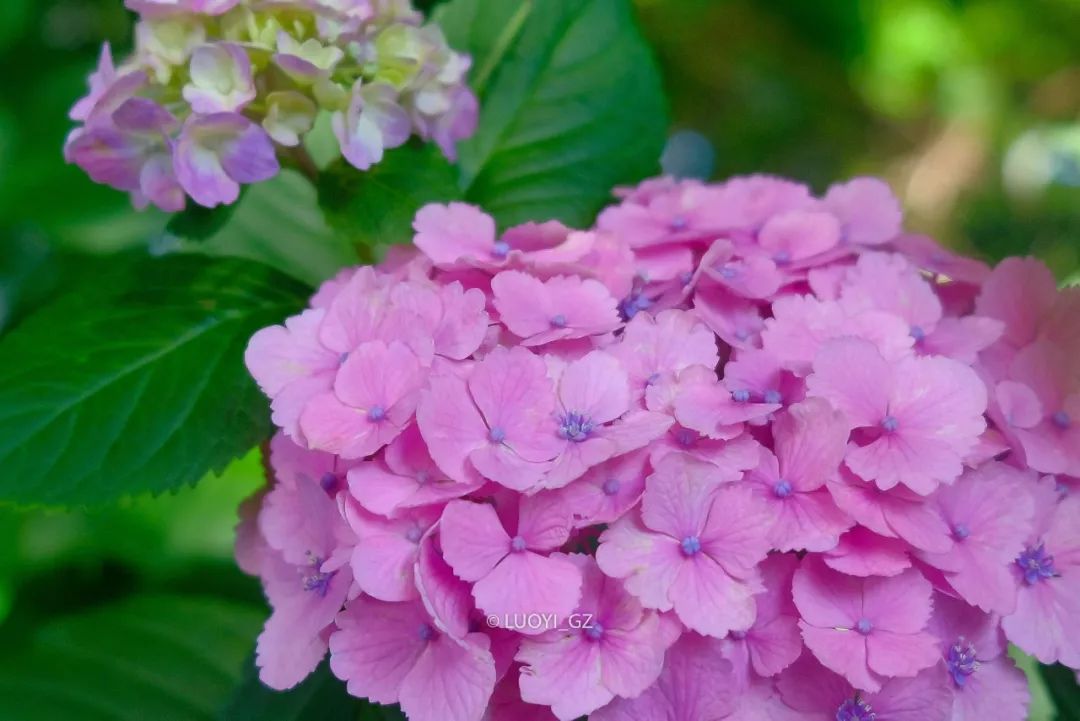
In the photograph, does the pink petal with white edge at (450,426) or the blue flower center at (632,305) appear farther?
the blue flower center at (632,305)

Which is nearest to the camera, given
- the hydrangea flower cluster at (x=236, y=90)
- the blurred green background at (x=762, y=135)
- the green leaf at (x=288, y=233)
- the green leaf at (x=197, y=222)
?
the hydrangea flower cluster at (x=236, y=90)

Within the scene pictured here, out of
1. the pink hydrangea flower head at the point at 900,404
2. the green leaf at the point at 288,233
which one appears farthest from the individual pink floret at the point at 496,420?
the green leaf at the point at 288,233

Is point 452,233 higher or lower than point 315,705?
higher

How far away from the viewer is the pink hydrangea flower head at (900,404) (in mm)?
395

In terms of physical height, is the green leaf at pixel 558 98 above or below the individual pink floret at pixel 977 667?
above

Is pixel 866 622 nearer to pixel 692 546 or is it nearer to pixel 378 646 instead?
pixel 692 546

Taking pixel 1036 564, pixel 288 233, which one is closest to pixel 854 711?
pixel 1036 564

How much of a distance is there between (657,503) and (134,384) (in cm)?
33

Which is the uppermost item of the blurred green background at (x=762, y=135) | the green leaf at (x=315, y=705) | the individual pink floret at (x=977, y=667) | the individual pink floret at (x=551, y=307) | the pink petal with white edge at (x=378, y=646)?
the individual pink floret at (x=551, y=307)

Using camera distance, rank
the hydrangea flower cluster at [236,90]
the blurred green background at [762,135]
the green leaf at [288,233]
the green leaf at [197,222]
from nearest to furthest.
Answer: the hydrangea flower cluster at [236,90]
the green leaf at [197,222]
the green leaf at [288,233]
the blurred green background at [762,135]

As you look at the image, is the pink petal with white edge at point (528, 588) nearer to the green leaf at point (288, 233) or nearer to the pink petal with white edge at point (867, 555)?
the pink petal with white edge at point (867, 555)

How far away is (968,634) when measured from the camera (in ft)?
1.37

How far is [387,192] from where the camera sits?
579 millimetres

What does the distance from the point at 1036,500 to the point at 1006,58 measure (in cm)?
174
